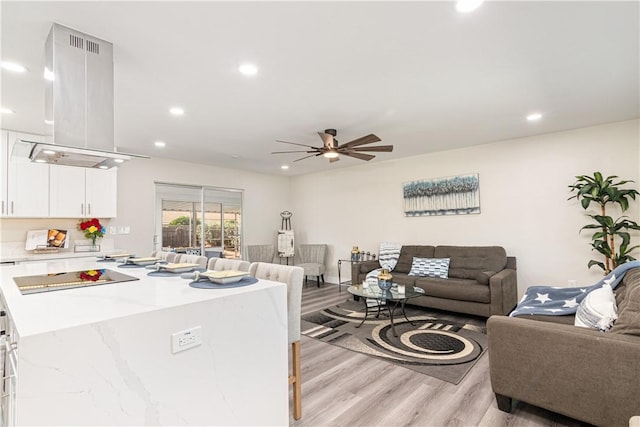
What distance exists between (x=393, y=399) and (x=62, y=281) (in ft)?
7.79

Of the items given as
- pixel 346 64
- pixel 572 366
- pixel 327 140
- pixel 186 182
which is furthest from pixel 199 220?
pixel 572 366

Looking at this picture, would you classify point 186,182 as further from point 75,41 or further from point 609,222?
point 609,222

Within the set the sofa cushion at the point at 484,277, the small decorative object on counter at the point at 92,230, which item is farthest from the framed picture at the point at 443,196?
the small decorative object on counter at the point at 92,230

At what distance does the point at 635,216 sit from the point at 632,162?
68cm

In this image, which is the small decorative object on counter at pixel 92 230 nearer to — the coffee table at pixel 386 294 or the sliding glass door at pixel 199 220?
the sliding glass door at pixel 199 220

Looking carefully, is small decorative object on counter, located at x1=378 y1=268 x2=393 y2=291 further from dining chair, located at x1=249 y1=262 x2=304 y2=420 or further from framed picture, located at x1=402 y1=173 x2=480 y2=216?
dining chair, located at x1=249 y1=262 x2=304 y2=420

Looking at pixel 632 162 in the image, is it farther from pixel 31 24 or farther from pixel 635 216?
pixel 31 24

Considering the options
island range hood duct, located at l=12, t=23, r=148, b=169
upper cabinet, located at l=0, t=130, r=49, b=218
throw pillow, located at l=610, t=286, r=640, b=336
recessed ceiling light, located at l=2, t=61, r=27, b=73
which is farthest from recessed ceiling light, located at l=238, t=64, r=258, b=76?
upper cabinet, located at l=0, t=130, r=49, b=218

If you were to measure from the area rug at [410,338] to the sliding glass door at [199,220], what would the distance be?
9.79ft

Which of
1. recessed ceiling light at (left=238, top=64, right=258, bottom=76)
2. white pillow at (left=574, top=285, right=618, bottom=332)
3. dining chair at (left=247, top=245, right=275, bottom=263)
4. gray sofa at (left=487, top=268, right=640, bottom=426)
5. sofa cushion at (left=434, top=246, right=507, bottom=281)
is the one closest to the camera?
gray sofa at (left=487, top=268, right=640, bottom=426)

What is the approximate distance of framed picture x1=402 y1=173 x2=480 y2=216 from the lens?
5117mm

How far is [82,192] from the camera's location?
4559mm

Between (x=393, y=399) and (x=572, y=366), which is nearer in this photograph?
(x=572, y=366)

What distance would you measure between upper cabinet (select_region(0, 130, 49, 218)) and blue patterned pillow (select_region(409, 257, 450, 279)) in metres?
5.44
